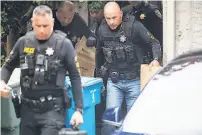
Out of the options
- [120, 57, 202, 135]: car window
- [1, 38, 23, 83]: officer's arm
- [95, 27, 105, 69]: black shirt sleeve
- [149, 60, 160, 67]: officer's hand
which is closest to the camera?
[120, 57, 202, 135]: car window

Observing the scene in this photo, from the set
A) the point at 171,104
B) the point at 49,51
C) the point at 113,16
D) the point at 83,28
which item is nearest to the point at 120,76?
the point at 113,16

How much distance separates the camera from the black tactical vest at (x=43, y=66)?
210 inches

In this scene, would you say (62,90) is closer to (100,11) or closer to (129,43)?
(129,43)

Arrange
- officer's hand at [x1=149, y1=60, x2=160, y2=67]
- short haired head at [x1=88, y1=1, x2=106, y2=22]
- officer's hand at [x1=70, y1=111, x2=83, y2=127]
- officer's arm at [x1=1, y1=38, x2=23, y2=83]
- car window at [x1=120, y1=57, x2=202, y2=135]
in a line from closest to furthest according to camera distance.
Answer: car window at [x1=120, y1=57, x2=202, y2=135] < officer's hand at [x1=70, y1=111, x2=83, y2=127] < officer's arm at [x1=1, y1=38, x2=23, y2=83] < officer's hand at [x1=149, y1=60, x2=160, y2=67] < short haired head at [x1=88, y1=1, x2=106, y2=22]

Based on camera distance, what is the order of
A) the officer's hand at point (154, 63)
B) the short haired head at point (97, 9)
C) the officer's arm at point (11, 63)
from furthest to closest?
the short haired head at point (97, 9)
the officer's hand at point (154, 63)
the officer's arm at point (11, 63)

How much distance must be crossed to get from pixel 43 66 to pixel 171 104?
1.31 metres

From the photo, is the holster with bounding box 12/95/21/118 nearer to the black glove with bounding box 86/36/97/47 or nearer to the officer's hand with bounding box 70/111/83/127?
the officer's hand with bounding box 70/111/83/127

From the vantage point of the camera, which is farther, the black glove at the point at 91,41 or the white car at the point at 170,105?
the black glove at the point at 91,41

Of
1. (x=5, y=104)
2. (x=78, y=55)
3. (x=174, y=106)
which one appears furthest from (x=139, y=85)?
(x=174, y=106)

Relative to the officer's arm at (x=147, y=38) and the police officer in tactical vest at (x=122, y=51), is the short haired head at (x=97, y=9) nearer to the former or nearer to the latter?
the police officer in tactical vest at (x=122, y=51)

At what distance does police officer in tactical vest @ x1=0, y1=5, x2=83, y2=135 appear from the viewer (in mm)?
5332

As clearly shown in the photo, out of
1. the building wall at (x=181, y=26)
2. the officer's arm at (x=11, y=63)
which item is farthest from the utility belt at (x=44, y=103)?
the building wall at (x=181, y=26)

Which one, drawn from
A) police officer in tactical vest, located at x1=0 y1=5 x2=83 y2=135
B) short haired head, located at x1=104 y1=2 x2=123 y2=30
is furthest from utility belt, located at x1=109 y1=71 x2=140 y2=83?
police officer in tactical vest, located at x1=0 y1=5 x2=83 y2=135

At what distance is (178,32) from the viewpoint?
7824 millimetres
